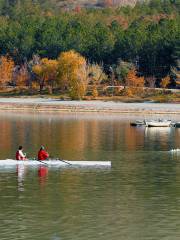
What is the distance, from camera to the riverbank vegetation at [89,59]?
152250 mm

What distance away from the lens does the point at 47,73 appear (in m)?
155

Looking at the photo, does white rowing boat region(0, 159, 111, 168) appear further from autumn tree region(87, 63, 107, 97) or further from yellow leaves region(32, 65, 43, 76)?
yellow leaves region(32, 65, 43, 76)

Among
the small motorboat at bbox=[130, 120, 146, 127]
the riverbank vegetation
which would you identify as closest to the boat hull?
the small motorboat at bbox=[130, 120, 146, 127]

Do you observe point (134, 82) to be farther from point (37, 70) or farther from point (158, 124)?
point (158, 124)

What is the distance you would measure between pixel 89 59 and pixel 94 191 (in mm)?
112001

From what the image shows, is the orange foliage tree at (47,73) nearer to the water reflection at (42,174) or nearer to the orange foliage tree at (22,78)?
the orange foliage tree at (22,78)

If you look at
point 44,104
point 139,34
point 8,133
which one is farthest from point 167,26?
point 8,133

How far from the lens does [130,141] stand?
3570 inches

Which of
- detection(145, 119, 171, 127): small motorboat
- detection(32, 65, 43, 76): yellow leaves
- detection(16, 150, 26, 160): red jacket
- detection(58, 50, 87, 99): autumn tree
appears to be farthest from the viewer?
detection(32, 65, 43, 76): yellow leaves

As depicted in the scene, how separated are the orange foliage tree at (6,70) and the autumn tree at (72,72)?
11.2 meters

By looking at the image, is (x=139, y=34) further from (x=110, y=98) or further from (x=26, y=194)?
(x=26, y=194)

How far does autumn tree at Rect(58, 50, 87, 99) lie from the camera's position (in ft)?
479

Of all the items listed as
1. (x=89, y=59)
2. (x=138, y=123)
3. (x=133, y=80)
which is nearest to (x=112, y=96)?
(x=133, y=80)

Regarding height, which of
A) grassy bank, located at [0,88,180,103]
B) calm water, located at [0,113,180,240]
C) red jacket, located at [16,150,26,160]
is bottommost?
calm water, located at [0,113,180,240]
